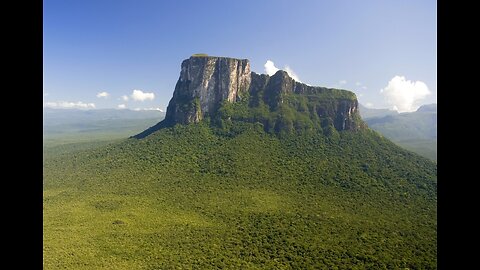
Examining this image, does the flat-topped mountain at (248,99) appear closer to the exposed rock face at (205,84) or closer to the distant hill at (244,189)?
the exposed rock face at (205,84)

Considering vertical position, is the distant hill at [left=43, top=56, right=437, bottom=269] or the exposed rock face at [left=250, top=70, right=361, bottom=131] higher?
the exposed rock face at [left=250, top=70, right=361, bottom=131]

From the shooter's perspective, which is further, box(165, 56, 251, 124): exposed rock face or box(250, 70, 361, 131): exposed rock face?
box(165, 56, 251, 124): exposed rock face

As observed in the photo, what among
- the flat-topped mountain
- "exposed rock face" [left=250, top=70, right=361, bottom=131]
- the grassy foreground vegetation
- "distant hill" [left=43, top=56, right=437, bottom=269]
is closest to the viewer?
the grassy foreground vegetation

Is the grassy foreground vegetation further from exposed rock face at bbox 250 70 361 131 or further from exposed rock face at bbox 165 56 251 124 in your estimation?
exposed rock face at bbox 165 56 251 124

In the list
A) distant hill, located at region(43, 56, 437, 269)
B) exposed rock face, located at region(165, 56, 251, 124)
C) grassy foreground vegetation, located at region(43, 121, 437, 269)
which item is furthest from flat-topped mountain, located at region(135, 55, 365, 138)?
grassy foreground vegetation, located at region(43, 121, 437, 269)

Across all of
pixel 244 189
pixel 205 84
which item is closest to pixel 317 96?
pixel 205 84

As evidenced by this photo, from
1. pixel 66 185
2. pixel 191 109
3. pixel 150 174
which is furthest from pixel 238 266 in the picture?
pixel 191 109
